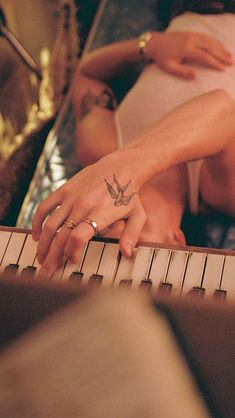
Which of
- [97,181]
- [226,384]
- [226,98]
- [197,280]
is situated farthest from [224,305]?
[226,98]

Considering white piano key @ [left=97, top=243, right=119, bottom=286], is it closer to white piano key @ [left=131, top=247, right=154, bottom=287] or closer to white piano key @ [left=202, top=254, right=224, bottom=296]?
white piano key @ [left=131, top=247, right=154, bottom=287]

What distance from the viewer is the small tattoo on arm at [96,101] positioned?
168cm

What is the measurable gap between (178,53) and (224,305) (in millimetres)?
1212

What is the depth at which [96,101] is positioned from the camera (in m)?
1.70

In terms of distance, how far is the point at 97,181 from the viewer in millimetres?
996

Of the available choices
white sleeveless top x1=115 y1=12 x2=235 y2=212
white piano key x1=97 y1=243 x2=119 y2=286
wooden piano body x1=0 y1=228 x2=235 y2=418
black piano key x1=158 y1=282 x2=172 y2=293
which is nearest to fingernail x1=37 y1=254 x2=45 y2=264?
white piano key x1=97 y1=243 x2=119 y2=286

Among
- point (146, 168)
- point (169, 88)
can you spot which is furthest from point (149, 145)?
point (169, 88)

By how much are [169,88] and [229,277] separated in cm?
77

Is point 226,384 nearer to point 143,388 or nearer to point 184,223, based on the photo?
point 143,388

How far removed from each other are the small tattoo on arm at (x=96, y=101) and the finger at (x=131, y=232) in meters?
0.75

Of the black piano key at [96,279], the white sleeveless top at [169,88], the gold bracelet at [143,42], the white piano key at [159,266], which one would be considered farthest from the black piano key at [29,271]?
the gold bracelet at [143,42]

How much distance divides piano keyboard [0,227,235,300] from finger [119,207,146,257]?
0.02m

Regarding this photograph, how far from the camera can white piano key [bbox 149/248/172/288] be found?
3.01 ft

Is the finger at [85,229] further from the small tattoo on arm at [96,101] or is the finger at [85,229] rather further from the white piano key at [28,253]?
the small tattoo on arm at [96,101]
